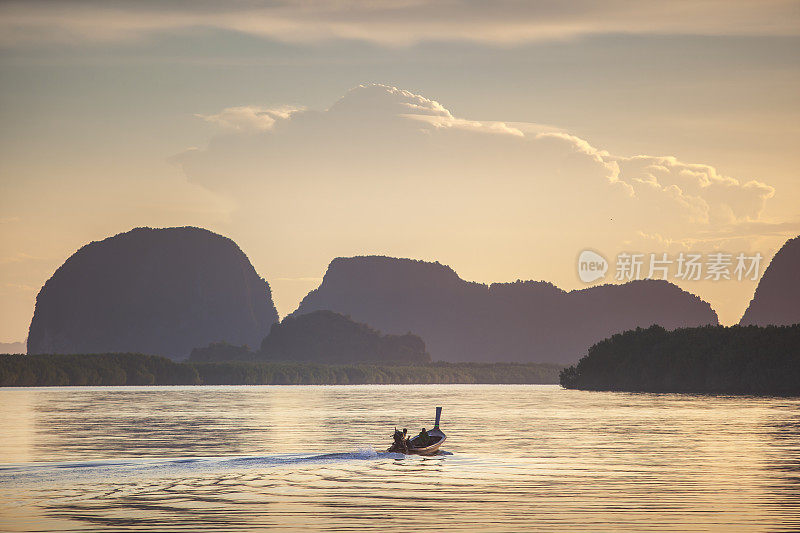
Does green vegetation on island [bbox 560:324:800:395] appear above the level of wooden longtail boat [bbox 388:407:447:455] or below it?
above

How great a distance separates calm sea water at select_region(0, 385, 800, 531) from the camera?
35.7 m

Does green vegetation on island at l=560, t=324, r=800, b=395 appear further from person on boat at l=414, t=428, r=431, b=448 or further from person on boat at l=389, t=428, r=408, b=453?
person on boat at l=389, t=428, r=408, b=453

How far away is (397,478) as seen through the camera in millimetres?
49312

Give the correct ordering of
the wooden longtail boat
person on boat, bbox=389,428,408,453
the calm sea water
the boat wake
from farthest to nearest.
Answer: person on boat, bbox=389,428,408,453
the wooden longtail boat
the boat wake
the calm sea water

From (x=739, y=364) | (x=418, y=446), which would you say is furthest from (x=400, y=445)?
(x=739, y=364)

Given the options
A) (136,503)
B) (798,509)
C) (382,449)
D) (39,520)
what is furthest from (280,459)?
(798,509)

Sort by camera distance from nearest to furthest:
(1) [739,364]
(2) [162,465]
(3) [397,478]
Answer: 1. (3) [397,478]
2. (2) [162,465]
3. (1) [739,364]

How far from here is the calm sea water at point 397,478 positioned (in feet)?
117

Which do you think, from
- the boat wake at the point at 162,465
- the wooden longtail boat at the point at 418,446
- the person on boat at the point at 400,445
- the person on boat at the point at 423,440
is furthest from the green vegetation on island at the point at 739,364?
the boat wake at the point at 162,465

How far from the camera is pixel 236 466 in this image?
5306 centimetres

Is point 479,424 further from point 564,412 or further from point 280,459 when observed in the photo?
point 280,459

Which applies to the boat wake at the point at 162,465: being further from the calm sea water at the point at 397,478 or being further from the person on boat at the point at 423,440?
the person on boat at the point at 423,440

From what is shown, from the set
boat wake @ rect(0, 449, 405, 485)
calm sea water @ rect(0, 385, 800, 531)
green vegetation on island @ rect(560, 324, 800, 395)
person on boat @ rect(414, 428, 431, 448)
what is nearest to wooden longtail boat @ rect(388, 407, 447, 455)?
person on boat @ rect(414, 428, 431, 448)

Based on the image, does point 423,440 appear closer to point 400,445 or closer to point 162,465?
point 400,445
